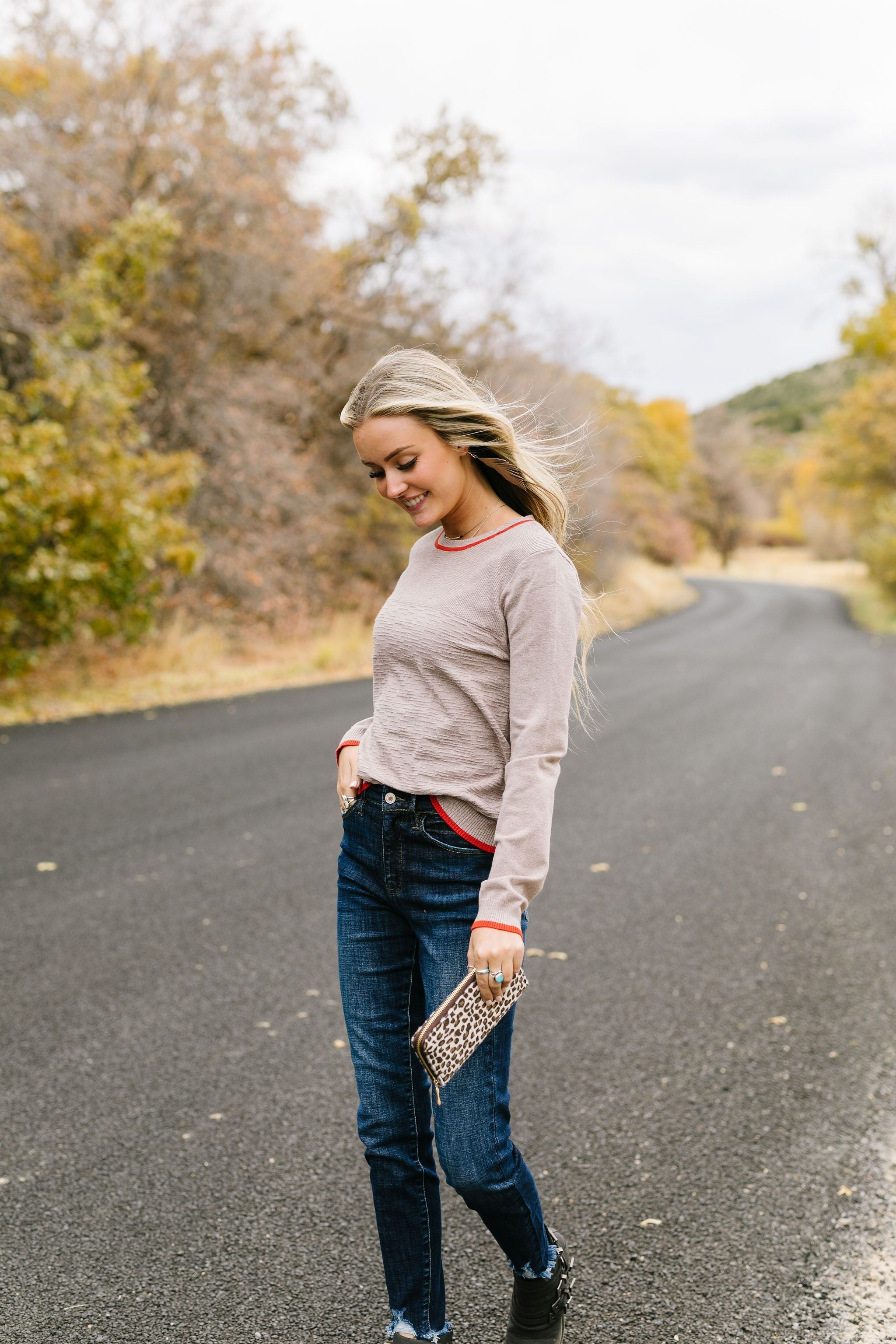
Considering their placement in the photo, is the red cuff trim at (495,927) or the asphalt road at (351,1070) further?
the asphalt road at (351,1070)

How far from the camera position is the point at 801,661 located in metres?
16.2

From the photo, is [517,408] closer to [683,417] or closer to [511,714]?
[511,714]

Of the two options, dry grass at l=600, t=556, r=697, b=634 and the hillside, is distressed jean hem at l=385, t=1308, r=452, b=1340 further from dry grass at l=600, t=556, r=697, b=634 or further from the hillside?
the hillside

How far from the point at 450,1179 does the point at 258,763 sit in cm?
675

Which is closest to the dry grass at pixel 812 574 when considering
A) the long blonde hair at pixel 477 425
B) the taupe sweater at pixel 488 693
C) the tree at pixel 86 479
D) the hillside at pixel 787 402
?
the tree at pixel 86 479

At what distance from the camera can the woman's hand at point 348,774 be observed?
2.09m

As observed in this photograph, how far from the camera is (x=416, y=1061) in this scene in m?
2.04

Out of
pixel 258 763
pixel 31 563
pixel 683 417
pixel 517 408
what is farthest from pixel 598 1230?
pixel 683 417

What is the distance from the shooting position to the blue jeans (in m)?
1.90

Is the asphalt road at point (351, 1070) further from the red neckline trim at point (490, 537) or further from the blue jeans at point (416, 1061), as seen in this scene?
the red neckline trim at point (490, 537)

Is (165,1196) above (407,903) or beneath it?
beneath

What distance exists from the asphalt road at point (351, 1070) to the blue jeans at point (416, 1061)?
447 mm

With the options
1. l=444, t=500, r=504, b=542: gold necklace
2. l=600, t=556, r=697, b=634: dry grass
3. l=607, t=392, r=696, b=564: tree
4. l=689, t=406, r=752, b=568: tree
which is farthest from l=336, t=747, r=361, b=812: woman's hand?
l=689, t=406, r=752, b=568: tree

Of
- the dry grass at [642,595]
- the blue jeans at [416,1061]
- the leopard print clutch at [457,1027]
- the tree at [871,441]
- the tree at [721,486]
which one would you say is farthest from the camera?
the tree at [721,486]
